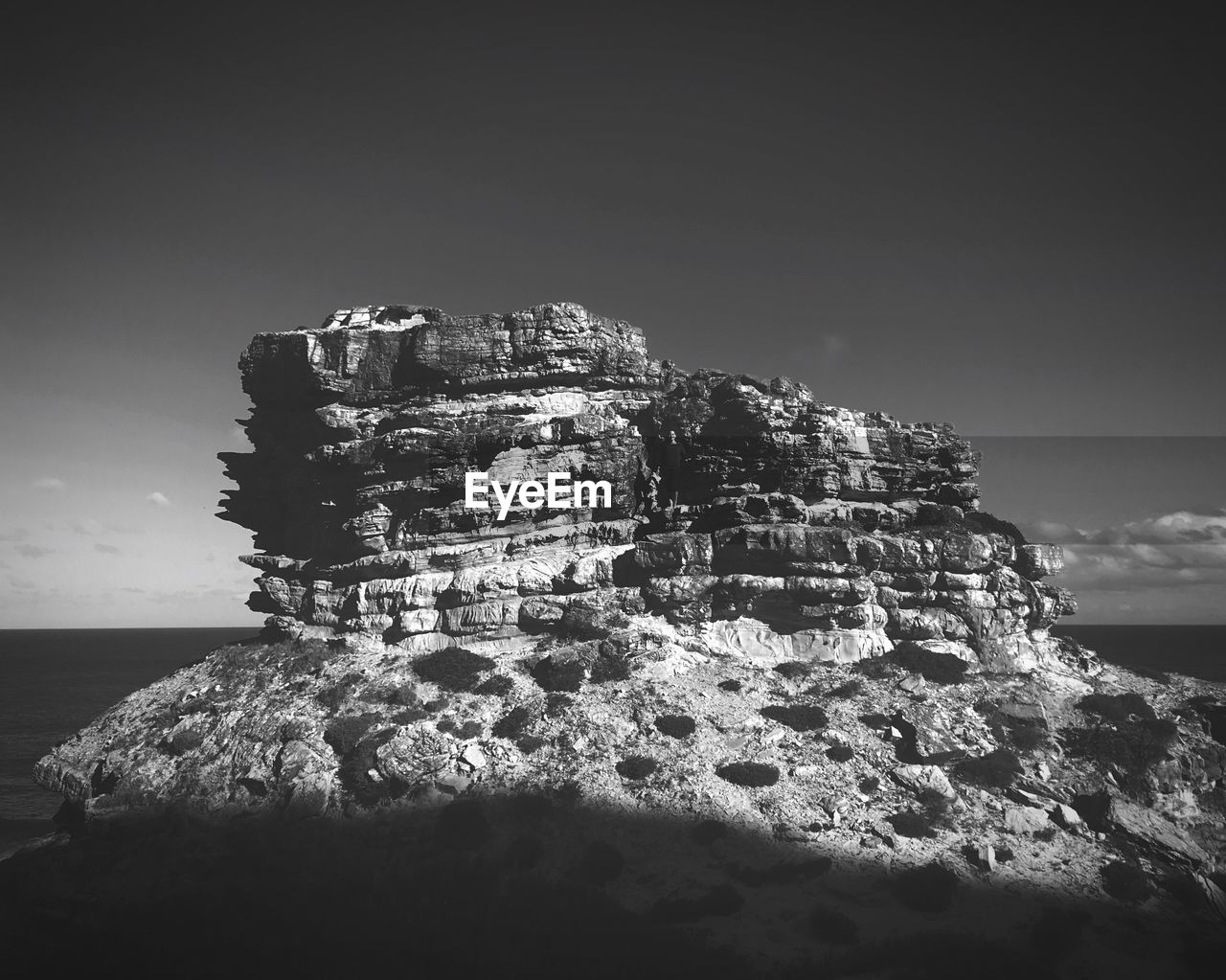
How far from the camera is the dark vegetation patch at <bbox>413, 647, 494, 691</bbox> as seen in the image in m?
48.2

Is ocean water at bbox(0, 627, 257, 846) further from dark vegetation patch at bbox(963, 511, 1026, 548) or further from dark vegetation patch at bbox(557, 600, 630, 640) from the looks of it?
dark vegetation patch at bbox(963, 511, 1026, 548)

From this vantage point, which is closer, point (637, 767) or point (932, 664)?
point (637, 767)

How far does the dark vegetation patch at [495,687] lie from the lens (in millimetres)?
47125

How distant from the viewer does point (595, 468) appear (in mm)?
56375

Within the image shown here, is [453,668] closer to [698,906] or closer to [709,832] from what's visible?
[709,832]

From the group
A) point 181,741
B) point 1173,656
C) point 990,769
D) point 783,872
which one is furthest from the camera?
point 1173,656

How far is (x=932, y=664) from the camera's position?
4788 centimetres

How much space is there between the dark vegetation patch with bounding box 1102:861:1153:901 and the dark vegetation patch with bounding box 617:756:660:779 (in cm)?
2174

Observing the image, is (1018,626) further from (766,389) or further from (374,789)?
(374,789)

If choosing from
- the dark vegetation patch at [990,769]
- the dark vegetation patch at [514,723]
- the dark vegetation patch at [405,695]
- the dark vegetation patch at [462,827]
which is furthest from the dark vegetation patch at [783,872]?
the dark vegetation patch at [405,695]

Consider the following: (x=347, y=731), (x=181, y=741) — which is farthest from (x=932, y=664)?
(x=181, y=741)

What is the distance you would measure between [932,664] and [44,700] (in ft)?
394

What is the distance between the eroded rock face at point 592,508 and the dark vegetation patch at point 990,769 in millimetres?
10240

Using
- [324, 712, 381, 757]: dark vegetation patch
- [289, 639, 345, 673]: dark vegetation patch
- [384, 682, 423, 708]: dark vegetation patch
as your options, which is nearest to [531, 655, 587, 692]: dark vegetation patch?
[384, 682, 423, 708]: dark vegetation patch
